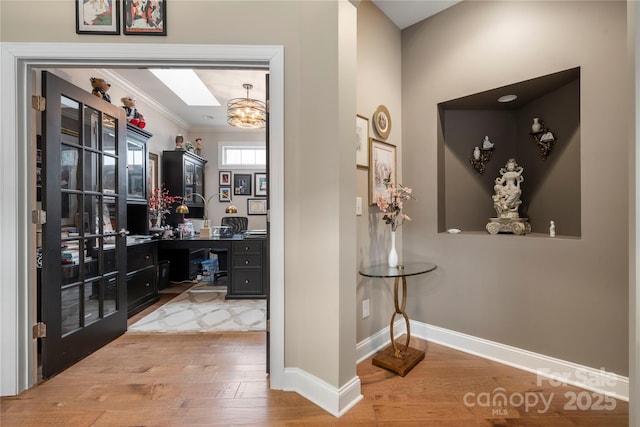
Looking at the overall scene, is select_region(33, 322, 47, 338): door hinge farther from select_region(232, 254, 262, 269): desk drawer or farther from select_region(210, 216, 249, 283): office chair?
select_region(210, 216, 249, 283): office chair

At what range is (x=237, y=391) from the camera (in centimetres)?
187

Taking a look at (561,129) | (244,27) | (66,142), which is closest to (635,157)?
A: (561,129)

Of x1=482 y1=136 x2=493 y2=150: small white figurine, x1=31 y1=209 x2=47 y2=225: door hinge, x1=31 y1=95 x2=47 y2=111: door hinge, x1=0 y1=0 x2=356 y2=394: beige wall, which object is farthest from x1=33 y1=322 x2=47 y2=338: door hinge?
x1=482 y1=136 x2=493 y2=150: small white figurine

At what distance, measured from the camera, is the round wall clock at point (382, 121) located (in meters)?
2.34

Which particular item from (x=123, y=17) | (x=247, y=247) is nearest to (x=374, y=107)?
(x=123, y=17)

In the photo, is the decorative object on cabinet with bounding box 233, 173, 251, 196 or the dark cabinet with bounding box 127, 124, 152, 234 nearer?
the dark cabinet with bounding box 127, 124, 152, 234

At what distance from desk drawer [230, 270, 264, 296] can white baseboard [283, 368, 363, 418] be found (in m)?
2.05

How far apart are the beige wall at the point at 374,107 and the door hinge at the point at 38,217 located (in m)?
2.22

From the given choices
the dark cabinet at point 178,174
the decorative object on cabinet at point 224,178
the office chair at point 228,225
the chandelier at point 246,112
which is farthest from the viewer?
the decorative object on cabinet at point 224,178

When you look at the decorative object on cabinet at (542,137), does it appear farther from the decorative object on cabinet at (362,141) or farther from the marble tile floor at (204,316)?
the marble tile floor at (204,316)

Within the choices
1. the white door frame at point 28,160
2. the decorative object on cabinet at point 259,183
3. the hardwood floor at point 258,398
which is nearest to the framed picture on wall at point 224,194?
the decorative object on cabinet at point 259,183

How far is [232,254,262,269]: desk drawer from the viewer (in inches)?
149

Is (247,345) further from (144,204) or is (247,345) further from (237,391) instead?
(144,204)

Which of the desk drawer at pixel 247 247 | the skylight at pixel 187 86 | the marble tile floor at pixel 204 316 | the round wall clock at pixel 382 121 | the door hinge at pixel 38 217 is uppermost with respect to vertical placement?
the skylight at pixel 187 86
